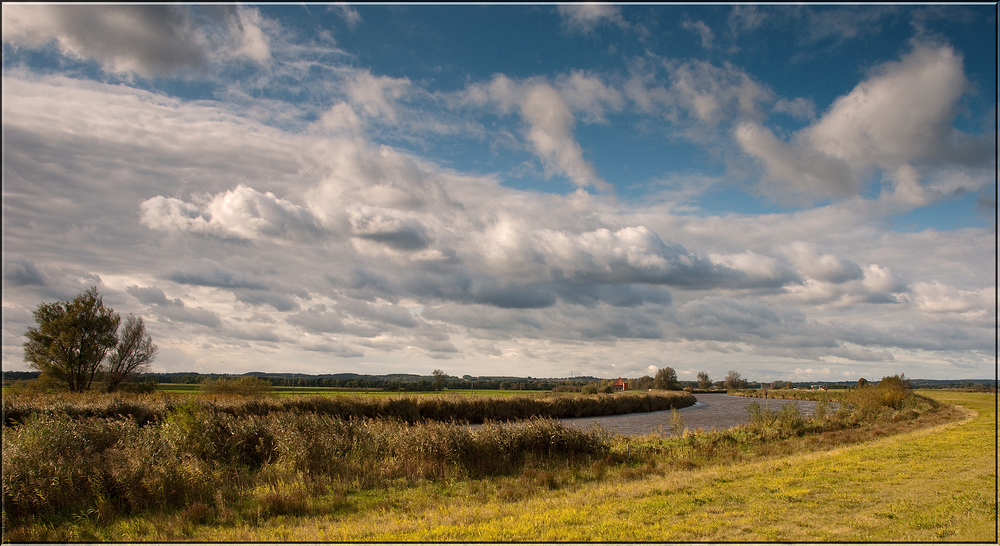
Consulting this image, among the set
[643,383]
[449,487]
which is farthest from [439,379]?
[449,487]

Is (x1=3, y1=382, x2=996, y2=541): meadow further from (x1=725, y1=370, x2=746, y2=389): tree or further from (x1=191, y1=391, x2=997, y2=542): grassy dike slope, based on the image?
(x1=725, y1=370, x2=746, y2=389): tree

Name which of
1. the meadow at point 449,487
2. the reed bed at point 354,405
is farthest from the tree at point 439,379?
the meadow at point 449,487

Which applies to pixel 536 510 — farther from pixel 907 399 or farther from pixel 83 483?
pixel 907 399

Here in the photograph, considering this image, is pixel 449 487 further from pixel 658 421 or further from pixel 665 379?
pixel 665 379

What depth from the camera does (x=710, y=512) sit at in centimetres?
1238

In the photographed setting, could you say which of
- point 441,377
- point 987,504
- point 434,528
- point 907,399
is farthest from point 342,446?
point 441,377

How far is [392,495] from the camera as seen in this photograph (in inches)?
643

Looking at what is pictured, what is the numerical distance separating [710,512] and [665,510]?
1012 millimetres

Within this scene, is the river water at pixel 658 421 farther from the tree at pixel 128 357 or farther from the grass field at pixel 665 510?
the tree at pixel 128 357

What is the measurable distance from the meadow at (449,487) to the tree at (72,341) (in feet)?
133

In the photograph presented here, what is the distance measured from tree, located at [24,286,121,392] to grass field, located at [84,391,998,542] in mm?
49471

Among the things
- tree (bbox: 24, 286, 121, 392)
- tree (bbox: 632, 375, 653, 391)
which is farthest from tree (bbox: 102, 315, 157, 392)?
tree (bbox: 632, 375, 653, 391)

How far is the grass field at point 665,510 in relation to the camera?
420 inches

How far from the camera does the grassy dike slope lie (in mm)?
10602
